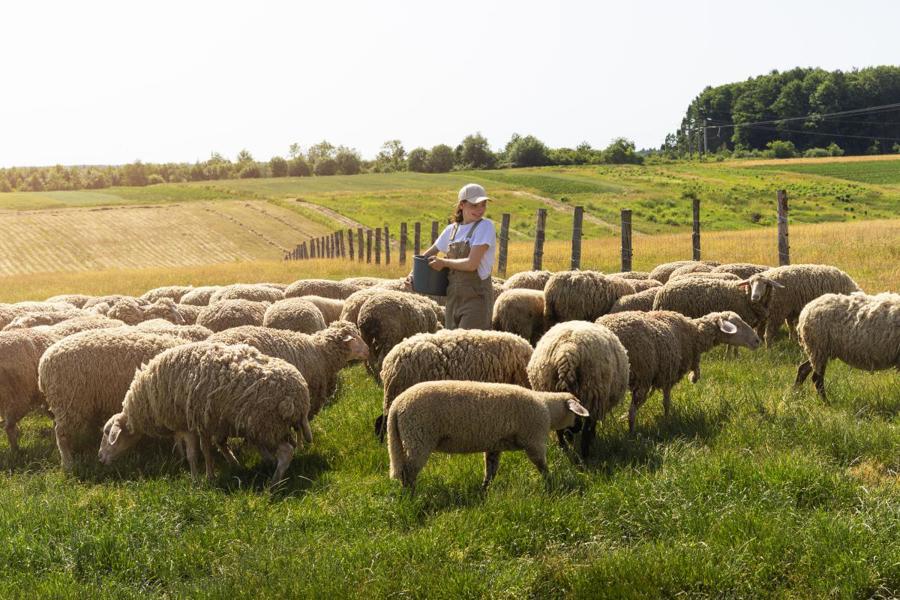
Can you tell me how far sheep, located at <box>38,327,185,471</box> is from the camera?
841 cm

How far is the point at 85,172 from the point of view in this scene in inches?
4692

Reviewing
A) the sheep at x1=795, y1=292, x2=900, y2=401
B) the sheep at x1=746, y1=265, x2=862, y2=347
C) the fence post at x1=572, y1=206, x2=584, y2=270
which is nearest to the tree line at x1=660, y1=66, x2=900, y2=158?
the fence post at x1=572, y1=206, x2=584, y2=270

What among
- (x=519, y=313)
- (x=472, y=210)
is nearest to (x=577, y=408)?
(x=472, y=210)

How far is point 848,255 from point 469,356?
1775 centimetres

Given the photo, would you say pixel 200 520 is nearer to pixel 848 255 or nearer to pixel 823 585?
pixel 823 585

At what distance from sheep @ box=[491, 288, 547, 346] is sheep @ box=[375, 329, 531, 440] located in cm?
318

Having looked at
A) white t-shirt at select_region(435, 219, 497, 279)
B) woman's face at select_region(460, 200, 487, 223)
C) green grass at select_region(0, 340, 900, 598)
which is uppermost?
woman's face at select_region(460, 200, 487, 223)

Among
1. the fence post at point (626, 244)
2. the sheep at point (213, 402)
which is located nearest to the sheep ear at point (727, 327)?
the sheep at point (213, 402)

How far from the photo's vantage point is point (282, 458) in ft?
23.8

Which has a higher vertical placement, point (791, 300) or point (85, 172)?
point (85, 172)

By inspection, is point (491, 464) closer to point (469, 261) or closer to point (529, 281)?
point (469, 261)

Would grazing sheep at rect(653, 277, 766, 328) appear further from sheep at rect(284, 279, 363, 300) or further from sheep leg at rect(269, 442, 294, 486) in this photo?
sheep leg at rect(269, 442, 294, 486)

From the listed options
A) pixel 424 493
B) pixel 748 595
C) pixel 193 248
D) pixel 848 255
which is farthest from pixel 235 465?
pixel 193 248

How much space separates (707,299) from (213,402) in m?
7.44
